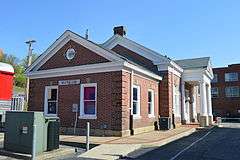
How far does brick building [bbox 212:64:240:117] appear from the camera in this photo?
61094 mm

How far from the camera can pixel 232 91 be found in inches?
2432

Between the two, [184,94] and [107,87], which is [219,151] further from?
[184,94]

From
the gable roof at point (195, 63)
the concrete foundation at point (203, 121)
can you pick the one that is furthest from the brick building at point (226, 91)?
the concrete foundation at point (203, 121)

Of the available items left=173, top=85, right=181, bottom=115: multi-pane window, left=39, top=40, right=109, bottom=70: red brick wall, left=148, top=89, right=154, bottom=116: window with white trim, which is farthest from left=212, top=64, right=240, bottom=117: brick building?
left=39, top=40, right=109, bottom=70: red brick wall

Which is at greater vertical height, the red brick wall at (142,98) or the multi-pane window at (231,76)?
the multi-pane window at (231,76)

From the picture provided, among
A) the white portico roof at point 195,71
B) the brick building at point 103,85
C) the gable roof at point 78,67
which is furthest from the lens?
the white portico roof at point 195,71

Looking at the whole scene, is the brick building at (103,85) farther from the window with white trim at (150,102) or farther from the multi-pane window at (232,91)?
the multi-pane window at (232,91)

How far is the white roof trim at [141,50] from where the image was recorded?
2305 cm

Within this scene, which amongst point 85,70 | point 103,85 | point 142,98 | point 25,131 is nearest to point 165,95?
point 142,98

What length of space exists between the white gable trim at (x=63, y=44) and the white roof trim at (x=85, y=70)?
1.38ft

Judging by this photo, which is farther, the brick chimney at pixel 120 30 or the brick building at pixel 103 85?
the brick chimney at pixel 120 30

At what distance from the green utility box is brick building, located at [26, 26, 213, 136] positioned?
598 cm

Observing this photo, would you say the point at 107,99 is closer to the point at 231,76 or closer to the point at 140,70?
the point at 140,70

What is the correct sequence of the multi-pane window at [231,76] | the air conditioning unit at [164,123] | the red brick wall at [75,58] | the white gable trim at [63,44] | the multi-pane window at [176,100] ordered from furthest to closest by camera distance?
the multi-pane window at [231,76], the multi-pane window at [176,100], the air conditioning unit at [164,123], the red brick wall at [75,58], the white gable trim at [63,44]
